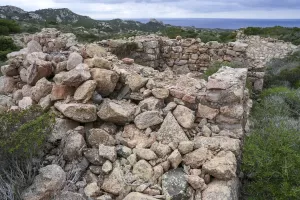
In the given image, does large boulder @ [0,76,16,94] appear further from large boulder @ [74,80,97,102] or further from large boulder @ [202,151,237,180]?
large boulder @ [202,151,237,180]

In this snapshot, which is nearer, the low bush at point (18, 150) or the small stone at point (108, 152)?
the low bush at point (18, 150)

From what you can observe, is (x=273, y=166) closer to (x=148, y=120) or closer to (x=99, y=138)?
(x=148, y=120)

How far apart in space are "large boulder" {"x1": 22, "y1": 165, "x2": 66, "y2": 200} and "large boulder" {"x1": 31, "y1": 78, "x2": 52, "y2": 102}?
1.61 m

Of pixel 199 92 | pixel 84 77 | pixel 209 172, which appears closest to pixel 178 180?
pixel 209 172

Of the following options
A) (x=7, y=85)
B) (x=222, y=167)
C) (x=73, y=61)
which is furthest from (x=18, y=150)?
(x=7, y=85)

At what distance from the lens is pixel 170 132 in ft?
13.2

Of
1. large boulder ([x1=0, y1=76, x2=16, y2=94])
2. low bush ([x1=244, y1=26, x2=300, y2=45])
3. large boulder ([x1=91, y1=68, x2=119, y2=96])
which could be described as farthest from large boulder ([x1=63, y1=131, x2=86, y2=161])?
low bush ([x1=244, y1=26, x2=300, y2=45])

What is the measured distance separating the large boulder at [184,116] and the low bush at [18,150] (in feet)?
5.99

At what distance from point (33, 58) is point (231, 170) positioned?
374cm

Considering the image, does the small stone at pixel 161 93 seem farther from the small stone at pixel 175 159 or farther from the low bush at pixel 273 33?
the low bush at pixel 273 33

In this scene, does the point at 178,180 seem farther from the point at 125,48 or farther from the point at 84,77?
the point at 125,48

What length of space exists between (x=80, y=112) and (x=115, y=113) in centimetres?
47

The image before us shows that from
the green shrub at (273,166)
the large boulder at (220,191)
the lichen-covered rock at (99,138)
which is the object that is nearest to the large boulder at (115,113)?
the lichen-covered rock at (99,138)

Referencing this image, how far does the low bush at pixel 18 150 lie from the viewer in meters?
3.12
